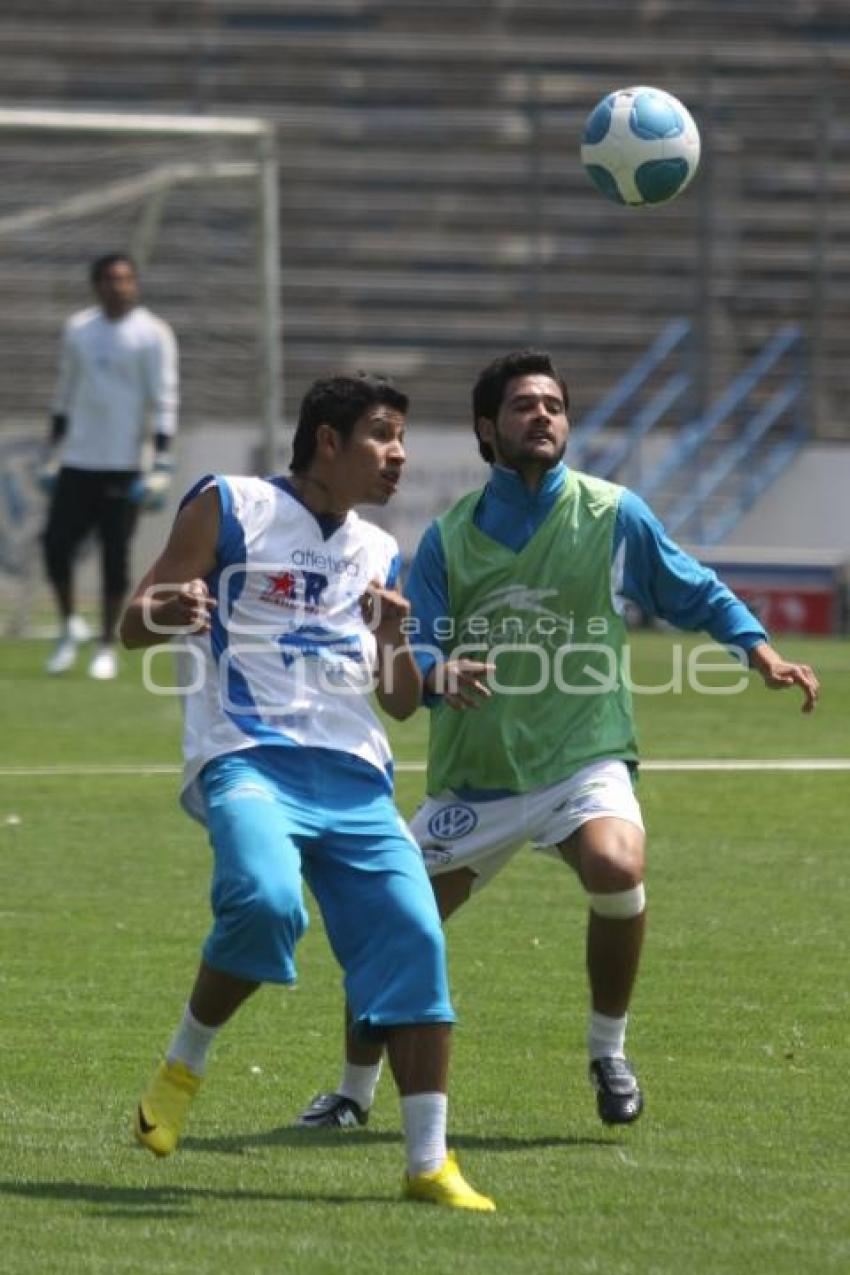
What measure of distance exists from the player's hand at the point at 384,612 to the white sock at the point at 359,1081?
1.16m

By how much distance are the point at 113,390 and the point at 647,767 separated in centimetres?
553

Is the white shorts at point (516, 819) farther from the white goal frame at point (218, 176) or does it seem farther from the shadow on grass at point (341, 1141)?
the white goal frame at point (218, 176)

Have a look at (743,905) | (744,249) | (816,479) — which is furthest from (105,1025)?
(744,249)

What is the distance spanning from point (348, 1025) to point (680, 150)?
4.25 metres

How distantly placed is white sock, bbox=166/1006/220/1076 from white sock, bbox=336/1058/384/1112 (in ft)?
2.31

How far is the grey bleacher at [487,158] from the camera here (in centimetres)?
2772

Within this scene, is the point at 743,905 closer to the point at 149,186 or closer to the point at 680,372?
the point at 149,186

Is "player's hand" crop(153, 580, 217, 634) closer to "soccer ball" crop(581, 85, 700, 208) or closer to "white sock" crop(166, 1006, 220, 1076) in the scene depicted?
"white sock" crop(166, 1006, 220, 1076)

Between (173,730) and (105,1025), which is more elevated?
(105,1025)

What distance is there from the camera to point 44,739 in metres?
14.9

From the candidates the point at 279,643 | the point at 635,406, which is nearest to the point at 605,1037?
the point at 279,643

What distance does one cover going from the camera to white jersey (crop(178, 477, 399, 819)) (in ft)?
20.9

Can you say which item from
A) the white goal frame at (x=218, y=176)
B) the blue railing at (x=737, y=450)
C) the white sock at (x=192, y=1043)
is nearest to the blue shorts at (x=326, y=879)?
the white sock at (x=192, y=1043)

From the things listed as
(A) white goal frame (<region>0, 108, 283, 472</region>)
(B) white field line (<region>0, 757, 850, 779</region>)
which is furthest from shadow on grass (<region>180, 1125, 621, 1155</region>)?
(A) white goal frame (<region>0, 108, 283, 472</region>)
